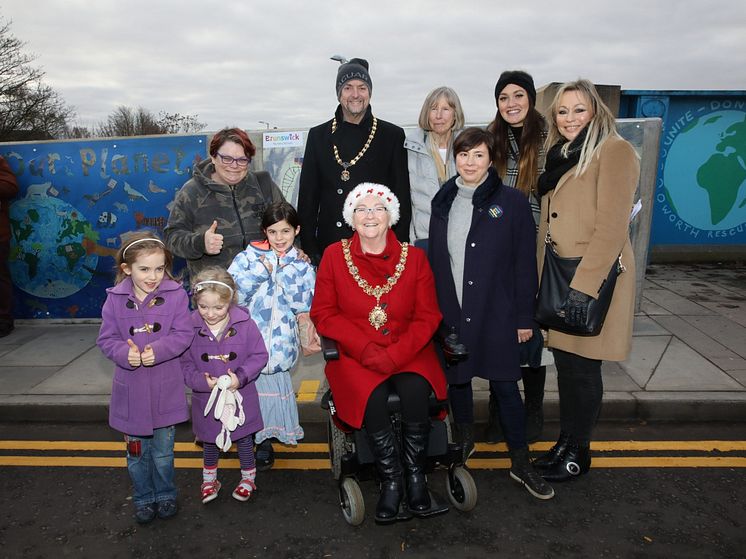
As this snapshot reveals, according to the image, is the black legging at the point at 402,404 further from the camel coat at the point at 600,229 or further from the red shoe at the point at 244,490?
the camel coat at the point at 600,229

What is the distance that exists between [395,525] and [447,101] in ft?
8.89

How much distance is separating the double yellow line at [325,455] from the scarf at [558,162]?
5.97 ft

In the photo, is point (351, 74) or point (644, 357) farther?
point (644, 357)

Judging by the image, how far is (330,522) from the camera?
307cm

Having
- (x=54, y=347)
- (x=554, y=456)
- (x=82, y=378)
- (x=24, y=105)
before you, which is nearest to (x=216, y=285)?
(x=554, y=456)

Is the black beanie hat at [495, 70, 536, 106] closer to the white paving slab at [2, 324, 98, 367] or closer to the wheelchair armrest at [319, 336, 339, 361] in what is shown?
A: the wheelchair armrest at [319, 336, 339, 361]

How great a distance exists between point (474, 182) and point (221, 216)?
1680 millimetres

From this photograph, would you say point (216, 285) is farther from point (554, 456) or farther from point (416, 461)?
point (554, 456)

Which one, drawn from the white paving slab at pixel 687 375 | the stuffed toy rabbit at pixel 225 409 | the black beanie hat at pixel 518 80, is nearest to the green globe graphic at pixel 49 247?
the stuffed toy rabbit at pixel 225 409

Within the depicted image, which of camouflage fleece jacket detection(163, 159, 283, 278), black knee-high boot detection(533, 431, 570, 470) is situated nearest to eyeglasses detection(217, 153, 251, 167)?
camouflage fleece jacket detection(163, 159, 283, 278)

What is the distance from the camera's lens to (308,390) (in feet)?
14.9

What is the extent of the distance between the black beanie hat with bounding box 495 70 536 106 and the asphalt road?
243 centimetres

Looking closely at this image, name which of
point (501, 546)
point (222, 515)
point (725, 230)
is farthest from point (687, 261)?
point (222, 515)

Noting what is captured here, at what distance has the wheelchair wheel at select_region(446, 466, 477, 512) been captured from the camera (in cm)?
302
